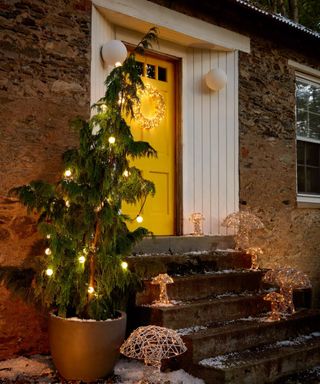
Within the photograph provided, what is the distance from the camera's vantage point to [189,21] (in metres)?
5.68

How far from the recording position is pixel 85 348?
3518 mm

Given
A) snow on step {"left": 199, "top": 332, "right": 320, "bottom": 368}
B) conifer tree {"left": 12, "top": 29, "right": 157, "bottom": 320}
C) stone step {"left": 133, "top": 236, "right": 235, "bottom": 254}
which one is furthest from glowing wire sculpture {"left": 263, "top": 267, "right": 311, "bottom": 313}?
conifer tree {"left": 12, "top": 29, "right": 157, "bottom": 320}

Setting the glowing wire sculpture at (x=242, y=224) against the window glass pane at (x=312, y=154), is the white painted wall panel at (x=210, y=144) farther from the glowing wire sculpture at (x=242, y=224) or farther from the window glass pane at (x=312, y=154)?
the window glass pane at (x=312, y=154)

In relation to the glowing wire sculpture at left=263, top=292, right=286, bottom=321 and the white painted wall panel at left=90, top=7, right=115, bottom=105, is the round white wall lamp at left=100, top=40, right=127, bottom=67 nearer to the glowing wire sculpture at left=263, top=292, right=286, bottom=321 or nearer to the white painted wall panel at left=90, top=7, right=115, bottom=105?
the white painted wall panel at left=90, top=7, right=115, bottom=105

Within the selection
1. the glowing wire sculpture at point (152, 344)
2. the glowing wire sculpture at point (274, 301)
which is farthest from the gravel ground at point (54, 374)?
the glowing wire sculpture at point (274, 301)

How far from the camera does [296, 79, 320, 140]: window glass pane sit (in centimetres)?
722

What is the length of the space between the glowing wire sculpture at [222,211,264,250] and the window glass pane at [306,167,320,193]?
185 cm

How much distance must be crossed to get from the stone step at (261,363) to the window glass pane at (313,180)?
3.37 metres

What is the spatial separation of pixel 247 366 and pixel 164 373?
25.9 inches

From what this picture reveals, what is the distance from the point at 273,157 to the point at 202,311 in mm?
3085

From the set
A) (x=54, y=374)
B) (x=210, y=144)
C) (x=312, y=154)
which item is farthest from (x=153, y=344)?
(x=312, y=154)

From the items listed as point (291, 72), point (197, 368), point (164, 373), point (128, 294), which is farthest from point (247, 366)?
point (291, 72)

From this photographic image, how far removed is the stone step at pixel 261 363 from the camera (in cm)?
356

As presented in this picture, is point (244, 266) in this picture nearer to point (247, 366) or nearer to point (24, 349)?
point (247, 366)
